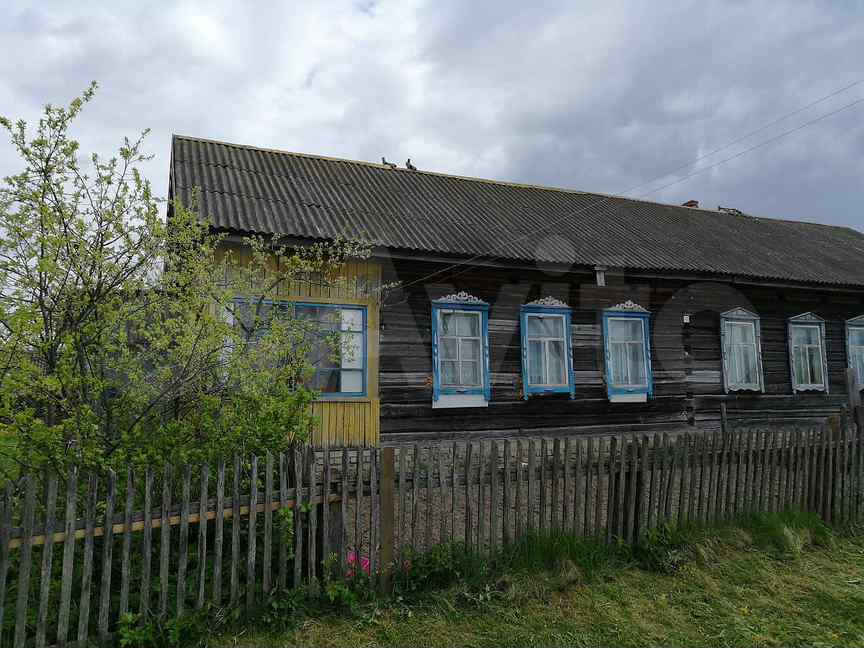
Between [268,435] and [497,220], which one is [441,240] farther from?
[268,435]

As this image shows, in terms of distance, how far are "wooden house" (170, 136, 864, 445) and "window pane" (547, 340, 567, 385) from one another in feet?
0.07

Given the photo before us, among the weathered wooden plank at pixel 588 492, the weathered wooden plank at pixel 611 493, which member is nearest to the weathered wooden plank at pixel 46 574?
the weathered wooden plank at pixel 588 492

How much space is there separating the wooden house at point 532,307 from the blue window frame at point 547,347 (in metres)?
0.03

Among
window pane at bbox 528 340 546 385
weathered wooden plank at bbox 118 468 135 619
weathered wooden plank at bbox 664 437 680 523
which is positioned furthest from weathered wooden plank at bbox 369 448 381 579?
window pane at bbox 528 340 546 385

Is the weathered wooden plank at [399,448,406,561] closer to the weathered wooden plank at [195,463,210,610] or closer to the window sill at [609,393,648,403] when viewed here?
the weathered wooden plank at [195,463,210,610]

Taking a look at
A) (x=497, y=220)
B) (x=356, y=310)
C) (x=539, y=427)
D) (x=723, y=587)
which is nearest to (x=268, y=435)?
(x=723, y=587)

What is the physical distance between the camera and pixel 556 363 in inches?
399

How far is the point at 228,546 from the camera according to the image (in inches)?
160

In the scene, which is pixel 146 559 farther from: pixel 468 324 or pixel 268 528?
pixel 468 324

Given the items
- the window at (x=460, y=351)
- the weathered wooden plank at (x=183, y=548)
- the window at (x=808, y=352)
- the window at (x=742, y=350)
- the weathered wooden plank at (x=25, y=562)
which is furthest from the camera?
the window at (x=808, y=352)

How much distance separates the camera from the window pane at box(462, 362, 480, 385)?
9.41 meters

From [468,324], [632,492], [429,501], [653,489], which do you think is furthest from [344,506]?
[468,324]

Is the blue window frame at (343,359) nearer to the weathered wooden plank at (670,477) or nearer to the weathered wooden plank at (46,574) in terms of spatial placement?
the weathered wooden plank at (670,477)

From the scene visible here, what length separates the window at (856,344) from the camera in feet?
43.5
